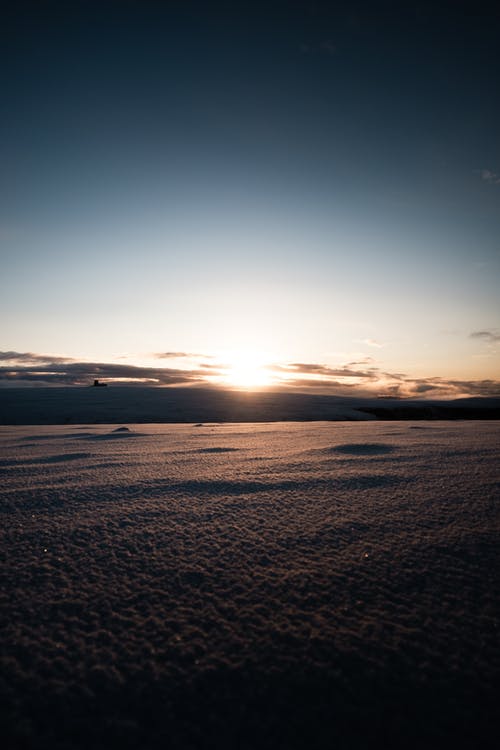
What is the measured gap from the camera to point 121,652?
838 millimetres

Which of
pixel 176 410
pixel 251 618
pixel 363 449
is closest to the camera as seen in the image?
pixel 251 618

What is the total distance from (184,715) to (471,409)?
27165mm

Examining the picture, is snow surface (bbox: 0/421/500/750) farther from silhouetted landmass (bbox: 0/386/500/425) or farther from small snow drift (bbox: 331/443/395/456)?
silhouetted landmass (bbox: 0/386/500/425)

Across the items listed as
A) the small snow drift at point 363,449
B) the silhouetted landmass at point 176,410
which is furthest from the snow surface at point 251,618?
the silhouetted landmass at point 176,410

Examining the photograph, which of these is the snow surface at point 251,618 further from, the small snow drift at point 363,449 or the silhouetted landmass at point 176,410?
the silhouetted landmass at point 176,410

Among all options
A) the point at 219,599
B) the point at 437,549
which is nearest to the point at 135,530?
the point at 219,599

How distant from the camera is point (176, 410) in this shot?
1623 cm

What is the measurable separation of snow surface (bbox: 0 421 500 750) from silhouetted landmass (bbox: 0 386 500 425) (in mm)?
12411

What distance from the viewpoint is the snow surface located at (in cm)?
68

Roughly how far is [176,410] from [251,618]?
51.5ft

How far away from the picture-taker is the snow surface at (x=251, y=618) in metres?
0.68

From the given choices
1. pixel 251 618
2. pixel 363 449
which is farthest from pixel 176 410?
pixel 251 618

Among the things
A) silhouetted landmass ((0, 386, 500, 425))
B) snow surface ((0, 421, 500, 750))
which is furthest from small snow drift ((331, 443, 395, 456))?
silhouetted landmass ((0, 386, 500, 425))

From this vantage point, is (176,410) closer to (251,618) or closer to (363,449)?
(363,449)
